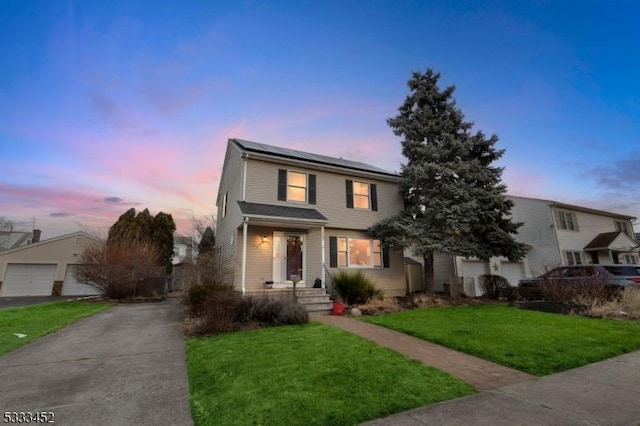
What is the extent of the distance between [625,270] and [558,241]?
34.2 feet

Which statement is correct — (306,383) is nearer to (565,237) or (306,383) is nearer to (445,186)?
(445,186)

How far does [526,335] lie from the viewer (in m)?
6.72

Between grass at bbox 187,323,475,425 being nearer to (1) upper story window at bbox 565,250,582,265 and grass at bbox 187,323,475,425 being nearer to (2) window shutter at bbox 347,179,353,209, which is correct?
(2) window shutter at bbox 347,179,353,209

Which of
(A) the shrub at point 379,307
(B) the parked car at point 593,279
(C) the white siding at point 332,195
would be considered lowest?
(A) the shrub at point 379,307

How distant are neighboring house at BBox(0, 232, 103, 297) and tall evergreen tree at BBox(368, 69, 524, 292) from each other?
21.3m

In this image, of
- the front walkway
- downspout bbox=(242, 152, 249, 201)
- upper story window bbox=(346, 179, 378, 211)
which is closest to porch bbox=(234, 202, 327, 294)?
downspout bbox=(242, 152, 249, 201)

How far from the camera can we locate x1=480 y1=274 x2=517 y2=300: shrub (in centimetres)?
1408

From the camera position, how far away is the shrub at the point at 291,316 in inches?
330

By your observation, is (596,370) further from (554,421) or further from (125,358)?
(125,358)

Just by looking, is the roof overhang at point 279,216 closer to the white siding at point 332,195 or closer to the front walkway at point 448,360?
the white siding at point 332,195

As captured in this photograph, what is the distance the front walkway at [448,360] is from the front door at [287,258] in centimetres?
479

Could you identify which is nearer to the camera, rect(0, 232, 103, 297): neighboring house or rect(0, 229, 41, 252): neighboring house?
rect(0, 232, 103, 297): neighboring house

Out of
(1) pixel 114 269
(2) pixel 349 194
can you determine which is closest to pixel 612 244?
(2) pixel 349 194

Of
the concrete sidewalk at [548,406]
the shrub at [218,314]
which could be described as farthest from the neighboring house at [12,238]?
the concrete sidewalk at [548,406]
